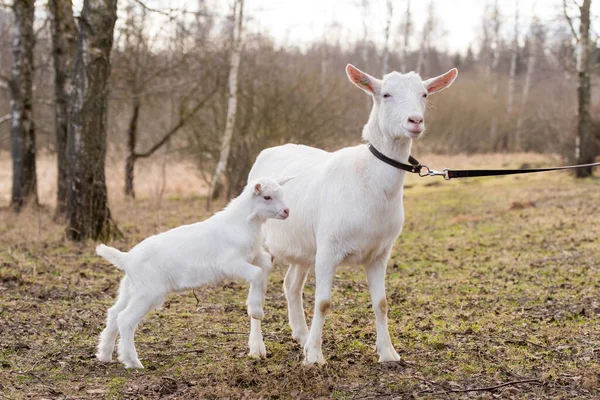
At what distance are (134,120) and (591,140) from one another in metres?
15.0

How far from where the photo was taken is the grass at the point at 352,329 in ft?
15.5

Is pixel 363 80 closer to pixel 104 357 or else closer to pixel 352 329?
pixel 352 329

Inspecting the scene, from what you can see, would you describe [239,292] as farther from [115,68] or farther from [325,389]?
[115,68]

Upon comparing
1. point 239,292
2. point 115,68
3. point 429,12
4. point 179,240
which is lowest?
point 239,292

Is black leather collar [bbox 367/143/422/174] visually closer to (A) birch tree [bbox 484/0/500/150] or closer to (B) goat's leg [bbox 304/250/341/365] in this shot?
(B) goat's leg [bbox 304/250/341/365]

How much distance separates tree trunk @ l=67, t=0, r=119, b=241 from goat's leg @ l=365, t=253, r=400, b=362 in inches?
249

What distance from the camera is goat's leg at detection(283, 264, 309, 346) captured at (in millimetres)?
6188

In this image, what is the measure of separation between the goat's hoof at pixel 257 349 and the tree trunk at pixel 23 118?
11.5 metres

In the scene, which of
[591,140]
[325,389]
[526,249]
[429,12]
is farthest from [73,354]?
[429,12]

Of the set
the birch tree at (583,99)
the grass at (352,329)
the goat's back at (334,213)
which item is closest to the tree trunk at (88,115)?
the grass at (352,329)

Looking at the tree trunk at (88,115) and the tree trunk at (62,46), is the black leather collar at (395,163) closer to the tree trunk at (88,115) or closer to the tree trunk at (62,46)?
the tree trunk at (88,115)

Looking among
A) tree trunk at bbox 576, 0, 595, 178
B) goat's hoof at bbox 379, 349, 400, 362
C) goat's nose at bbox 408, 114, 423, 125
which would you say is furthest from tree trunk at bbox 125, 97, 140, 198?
goat's nose at bbox 408, 114, 423, 125

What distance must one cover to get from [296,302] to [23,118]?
11.9 meters

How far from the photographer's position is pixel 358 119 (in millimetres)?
24750
